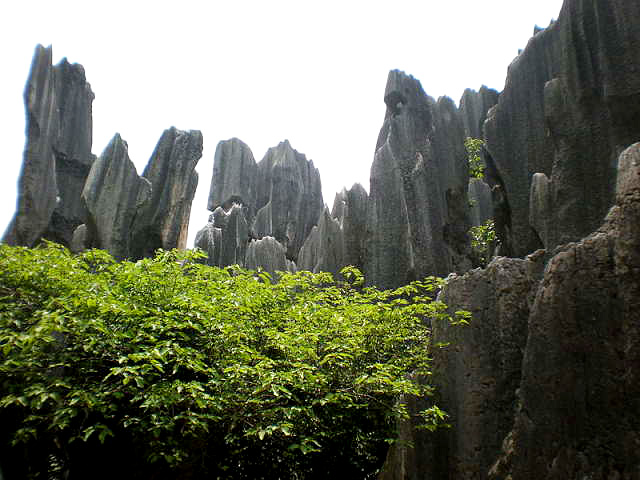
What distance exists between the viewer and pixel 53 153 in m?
22.5

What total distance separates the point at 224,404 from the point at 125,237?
46.2 feet

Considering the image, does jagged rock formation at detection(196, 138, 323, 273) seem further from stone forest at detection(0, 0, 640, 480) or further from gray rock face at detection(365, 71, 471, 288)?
gray rock face at detection(365, 71, 471, 288)

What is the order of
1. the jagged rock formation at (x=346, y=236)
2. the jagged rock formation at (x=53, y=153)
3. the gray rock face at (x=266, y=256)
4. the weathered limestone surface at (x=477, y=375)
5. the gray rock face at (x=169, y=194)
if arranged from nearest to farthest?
the weathered limestone surface at (x=477, y=375)
the jagged rock formation at (x=346, y=236)
the jagged rock formation at (x=53, y=153)
the gray rock face at (x=169, y=194)
the gray rock face at (x=266, y=256)

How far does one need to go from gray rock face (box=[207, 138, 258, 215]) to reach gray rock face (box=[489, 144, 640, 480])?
29874mm

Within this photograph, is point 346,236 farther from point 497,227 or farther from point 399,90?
point 399,90

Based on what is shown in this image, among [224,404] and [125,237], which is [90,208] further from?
[224,404]

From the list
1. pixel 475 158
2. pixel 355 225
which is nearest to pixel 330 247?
pixel 355 225

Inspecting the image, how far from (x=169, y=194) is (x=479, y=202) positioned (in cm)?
1203

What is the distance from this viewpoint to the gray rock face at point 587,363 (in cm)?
420

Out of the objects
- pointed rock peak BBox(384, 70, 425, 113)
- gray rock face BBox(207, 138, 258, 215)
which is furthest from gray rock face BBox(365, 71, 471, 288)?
gray rock face BBox(207, 138, 258, 215)

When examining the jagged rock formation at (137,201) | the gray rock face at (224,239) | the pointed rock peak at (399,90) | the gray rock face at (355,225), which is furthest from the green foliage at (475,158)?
the jagged rock formation at (137,201)

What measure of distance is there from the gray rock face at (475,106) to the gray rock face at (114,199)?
1372 centimetres

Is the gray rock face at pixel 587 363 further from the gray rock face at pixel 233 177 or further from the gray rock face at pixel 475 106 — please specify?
the gray rock face at pixel 233 177

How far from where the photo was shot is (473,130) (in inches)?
934
